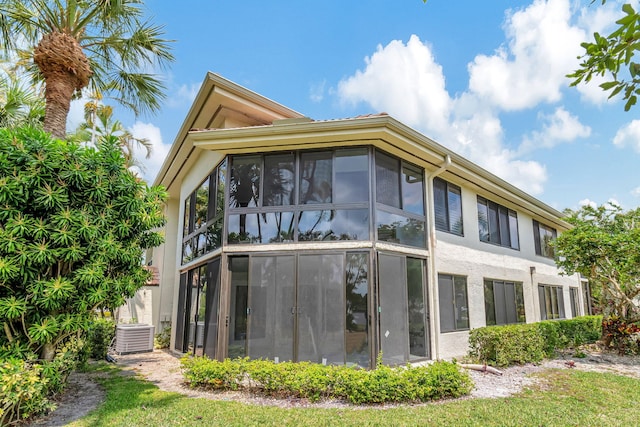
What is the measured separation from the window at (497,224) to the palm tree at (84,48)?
10992mm

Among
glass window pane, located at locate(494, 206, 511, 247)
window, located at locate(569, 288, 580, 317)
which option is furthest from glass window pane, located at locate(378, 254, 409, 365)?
window, located at locate(569, 288, 580, 317)

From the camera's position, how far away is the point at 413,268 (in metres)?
9.45

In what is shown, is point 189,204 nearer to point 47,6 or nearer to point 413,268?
point 47,6

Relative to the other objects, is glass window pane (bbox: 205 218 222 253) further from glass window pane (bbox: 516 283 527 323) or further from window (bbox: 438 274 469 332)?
glass window pane (bbox: 516 283 527 323)

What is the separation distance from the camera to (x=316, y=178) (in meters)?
8.91

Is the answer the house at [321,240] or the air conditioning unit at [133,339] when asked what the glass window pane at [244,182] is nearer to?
the house at [321,240]

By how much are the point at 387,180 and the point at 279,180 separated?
2.56 m

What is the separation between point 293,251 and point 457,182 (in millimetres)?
6102

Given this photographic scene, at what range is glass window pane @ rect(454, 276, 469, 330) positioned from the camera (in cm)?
1090

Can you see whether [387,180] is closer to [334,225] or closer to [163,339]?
[334,225]

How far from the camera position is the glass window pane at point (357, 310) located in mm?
7918

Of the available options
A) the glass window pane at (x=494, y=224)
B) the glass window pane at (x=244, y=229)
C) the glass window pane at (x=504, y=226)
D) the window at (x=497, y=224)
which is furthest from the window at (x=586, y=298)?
the glass window pane at (x=244, y=229)

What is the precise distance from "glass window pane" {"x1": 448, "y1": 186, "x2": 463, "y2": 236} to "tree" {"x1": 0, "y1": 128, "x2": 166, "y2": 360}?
8447mm

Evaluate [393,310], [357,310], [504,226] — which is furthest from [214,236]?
[504,226]
